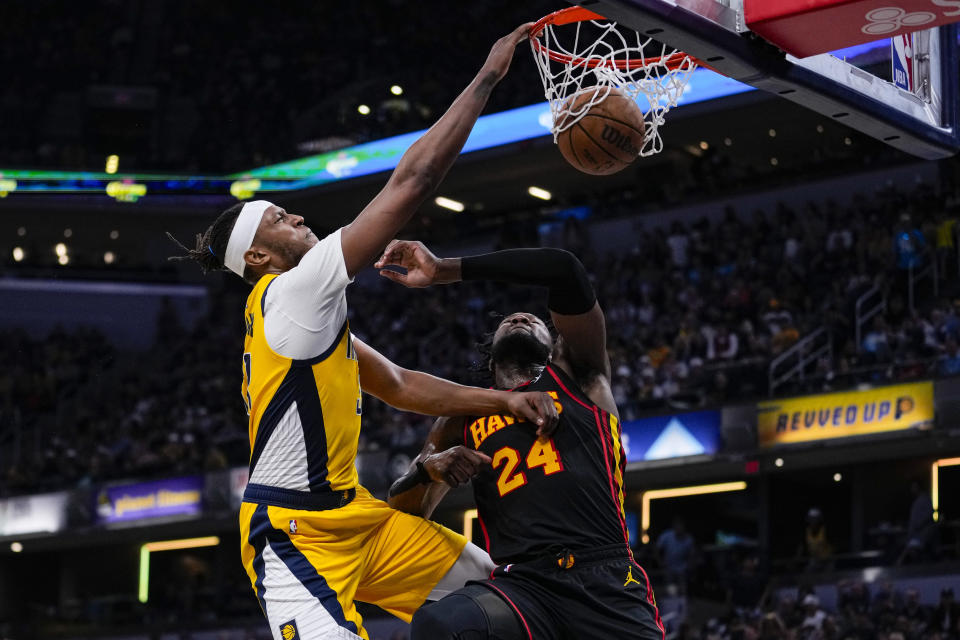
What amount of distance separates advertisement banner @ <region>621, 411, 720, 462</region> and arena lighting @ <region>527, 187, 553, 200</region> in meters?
10.7

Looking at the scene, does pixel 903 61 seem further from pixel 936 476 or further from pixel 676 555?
pixel 936 476

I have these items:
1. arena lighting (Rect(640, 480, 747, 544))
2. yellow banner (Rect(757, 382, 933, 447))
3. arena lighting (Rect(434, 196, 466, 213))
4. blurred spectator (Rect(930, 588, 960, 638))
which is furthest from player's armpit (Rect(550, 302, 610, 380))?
arena lighting (Rect(434, 196, 466, 213))

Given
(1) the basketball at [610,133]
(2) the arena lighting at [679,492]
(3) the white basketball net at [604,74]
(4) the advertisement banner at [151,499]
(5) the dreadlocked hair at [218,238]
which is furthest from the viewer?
(4) the advertisement banner at [151,499]

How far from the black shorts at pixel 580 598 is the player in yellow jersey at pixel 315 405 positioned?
431 millimetres

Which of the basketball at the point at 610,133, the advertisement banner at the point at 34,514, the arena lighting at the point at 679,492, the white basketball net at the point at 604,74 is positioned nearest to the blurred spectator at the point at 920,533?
the arena lighting at the point at 679,492

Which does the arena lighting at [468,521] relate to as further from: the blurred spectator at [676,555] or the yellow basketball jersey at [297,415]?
the yellow basketball jersey at [297,415]

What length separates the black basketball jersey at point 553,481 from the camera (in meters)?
4.91

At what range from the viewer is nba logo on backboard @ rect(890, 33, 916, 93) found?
5.79m

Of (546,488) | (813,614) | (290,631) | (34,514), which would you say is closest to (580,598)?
(546,488)

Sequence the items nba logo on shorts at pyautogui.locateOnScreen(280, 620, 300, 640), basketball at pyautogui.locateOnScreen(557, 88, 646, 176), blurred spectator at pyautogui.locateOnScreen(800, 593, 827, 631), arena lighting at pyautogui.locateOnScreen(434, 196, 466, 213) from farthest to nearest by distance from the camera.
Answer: arena lighting at pyautogui.locateOnScreen(434, 196, 466, 213) < blurred spectator at pyautogui.locateOnScreen(800, 593, 827, 631) < basketball at pyautogui.locateOnScreen(557, 88, 646, 176) < nba logo on shorts at pyautogui.locateOnScreen(280, 620, 300, 640)

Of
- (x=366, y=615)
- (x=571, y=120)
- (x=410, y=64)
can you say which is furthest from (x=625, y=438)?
(x=571, y=120)

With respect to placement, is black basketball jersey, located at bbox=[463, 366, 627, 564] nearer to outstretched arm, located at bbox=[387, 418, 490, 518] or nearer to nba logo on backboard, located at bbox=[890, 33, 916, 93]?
outstretched arm, located at bbox=[387, 418, 490, 518]

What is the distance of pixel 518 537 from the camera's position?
495cm

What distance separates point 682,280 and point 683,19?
1847 centimetres
